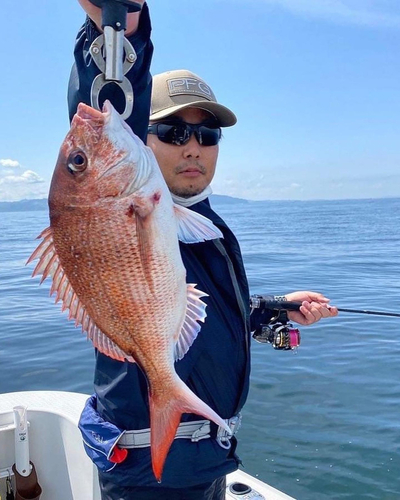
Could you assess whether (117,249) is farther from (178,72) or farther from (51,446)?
(51,446)

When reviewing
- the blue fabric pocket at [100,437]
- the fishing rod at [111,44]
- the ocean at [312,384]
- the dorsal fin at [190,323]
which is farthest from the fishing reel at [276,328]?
the ocean at [312,384]

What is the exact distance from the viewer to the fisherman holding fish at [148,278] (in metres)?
1.59

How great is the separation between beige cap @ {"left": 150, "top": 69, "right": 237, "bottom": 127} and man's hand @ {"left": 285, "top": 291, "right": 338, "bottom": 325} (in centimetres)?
111

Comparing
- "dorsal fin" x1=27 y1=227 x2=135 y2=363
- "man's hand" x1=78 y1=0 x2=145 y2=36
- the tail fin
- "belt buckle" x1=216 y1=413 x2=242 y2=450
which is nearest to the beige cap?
"man's hand" x1=78 y1=0 x2=145 y2=36

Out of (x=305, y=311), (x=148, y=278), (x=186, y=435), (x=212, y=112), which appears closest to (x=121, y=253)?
(x=148, y=278)

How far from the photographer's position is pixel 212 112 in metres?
2.53

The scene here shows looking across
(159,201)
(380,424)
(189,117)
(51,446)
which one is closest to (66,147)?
(159,201)

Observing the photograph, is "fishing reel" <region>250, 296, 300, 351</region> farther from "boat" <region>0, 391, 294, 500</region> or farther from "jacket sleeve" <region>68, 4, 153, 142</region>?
"jacket sleeve" <region>68, 4, 153, 142</region>

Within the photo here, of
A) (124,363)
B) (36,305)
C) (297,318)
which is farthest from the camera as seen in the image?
(36,305)

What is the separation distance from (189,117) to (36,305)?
1044cm

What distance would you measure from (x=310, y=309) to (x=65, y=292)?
5.58 feet

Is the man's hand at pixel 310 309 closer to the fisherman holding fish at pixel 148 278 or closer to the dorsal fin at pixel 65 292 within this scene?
the fisherman holding fish at pixel 148 278

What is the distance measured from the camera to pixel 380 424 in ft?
19.2

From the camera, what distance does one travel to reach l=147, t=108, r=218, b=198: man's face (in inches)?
95.4
